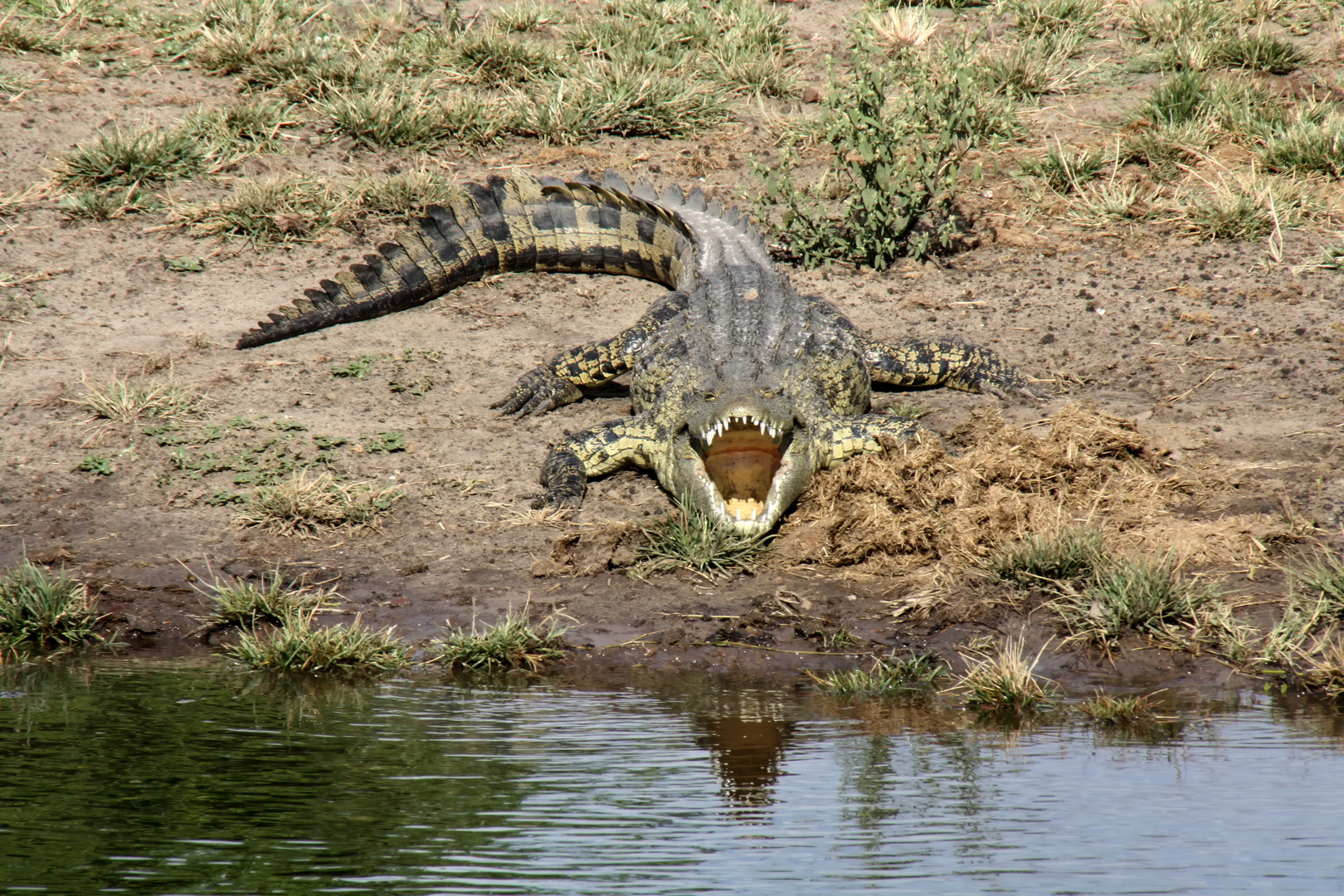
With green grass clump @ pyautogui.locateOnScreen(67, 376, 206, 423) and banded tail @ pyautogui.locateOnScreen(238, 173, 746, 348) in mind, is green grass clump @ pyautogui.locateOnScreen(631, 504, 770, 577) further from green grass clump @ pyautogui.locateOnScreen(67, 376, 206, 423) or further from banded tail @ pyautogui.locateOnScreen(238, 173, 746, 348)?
green grass clump @ pyautogui.locateOnScreen(67, 376, 206, 423)

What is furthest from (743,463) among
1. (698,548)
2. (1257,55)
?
(1257,55)

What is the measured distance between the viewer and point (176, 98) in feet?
33.5

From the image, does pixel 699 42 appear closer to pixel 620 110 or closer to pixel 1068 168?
pixel 620 110

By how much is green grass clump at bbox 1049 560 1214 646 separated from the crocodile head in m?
1.46

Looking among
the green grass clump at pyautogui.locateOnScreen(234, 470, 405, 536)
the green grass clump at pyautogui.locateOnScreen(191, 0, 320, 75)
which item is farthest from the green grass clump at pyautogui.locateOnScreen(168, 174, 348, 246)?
the green grass clump at pyautogui.locateOnScreen(234, 470, 405, 536)

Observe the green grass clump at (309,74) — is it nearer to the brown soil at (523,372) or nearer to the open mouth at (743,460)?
the brown soil at (523,372)

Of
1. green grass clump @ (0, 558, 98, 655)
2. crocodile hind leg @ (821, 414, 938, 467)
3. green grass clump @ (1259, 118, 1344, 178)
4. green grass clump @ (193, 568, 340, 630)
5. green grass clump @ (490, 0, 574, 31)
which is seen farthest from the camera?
green grass clump @ (490, 0, 574, 31)

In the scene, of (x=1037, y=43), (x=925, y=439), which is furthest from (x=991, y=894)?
(x=1037, y=43)

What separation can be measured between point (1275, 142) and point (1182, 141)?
60 centimetres

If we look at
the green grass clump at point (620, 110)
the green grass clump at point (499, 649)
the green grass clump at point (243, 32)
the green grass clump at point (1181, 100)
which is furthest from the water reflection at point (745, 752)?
the green grass clump at point (243, 32)

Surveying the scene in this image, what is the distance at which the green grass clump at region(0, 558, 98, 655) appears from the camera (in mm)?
5047

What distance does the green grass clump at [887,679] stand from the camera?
14.5 ft

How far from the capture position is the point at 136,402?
22.8 ft

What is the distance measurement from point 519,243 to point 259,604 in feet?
13.5
